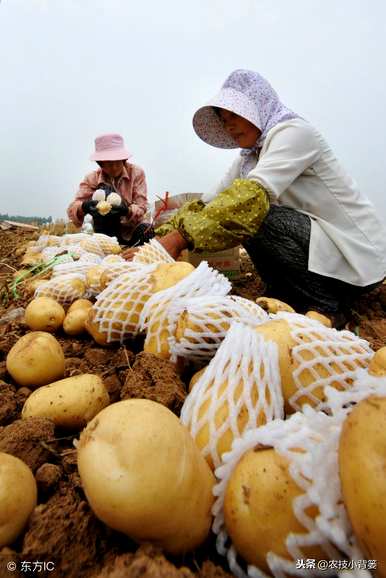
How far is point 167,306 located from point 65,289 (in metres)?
1.02

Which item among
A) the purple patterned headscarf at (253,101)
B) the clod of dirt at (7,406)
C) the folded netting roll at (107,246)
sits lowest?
the folded netting roll at (107,246)

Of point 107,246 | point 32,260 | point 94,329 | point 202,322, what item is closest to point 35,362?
point 94,329

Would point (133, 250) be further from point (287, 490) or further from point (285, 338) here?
point (287, 490)

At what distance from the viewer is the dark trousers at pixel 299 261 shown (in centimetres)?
282

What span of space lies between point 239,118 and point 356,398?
2628 millimetres

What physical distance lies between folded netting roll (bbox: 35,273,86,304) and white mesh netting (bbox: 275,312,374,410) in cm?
148

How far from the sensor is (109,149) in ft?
17.9

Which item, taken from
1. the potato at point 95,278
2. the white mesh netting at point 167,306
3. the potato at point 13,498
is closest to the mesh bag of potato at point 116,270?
the potato at point 95,278

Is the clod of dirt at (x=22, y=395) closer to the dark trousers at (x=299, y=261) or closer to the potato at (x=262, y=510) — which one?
the potato at (x=262, y=510)

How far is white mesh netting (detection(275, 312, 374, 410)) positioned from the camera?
1.17 metres

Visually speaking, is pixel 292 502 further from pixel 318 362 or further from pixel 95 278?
pixel 95 278

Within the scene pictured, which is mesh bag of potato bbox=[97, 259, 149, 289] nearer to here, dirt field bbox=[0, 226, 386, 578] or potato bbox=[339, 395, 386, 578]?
dirt field bbox=[0, 226, 386, 578]

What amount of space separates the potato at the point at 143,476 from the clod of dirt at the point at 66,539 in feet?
0.27

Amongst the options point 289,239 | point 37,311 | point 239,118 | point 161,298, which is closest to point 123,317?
point 161,298
